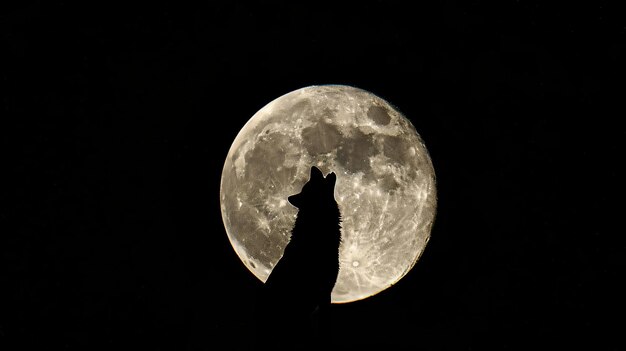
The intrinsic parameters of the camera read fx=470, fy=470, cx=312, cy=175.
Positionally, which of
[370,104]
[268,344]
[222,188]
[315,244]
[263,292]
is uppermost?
[370,104]

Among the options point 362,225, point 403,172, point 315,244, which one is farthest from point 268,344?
point 403,172

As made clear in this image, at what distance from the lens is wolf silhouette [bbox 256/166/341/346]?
441cm

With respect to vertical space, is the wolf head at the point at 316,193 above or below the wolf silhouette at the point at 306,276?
above

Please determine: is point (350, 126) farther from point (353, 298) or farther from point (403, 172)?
point (353, 298)

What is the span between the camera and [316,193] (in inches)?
218

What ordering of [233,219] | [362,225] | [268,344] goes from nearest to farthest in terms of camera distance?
[268,344] → [362,225] → [233,219]

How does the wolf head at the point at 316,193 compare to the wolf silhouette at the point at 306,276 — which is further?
the wolf head at the point at 316,193

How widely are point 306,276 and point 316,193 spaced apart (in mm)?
1080

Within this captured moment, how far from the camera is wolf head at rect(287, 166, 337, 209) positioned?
217 inches

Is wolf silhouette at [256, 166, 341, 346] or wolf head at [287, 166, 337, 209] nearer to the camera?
wolf silhouette at [256, 166, 341, 346]

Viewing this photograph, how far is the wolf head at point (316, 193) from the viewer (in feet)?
18.1

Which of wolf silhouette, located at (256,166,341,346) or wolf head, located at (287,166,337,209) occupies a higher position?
wolf head, located at (287,166,337,209)

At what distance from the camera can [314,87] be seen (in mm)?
9164

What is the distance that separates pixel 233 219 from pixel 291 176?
180 cm
